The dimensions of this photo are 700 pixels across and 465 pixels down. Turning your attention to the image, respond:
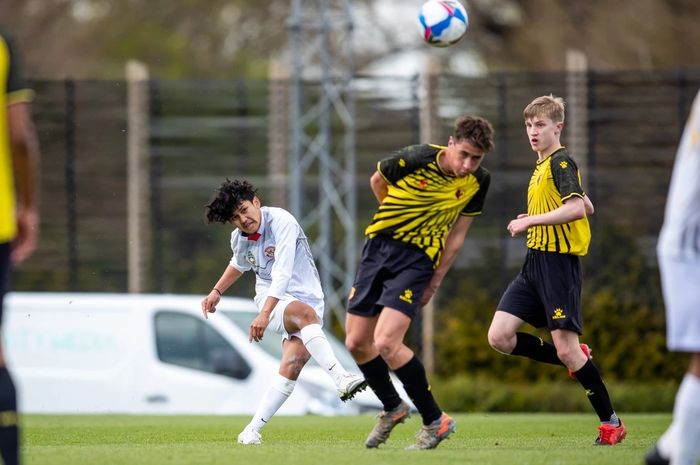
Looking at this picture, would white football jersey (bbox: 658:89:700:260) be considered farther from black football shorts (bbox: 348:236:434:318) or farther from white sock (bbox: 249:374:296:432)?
white sock (bbox: 249:374:296:432)

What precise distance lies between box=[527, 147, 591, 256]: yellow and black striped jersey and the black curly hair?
75.4 inches

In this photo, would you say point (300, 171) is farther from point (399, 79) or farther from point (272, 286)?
point (272, 286)

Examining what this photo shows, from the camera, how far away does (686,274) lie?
18.5 feet

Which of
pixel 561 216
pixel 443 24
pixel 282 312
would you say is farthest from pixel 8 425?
pixel 443 24

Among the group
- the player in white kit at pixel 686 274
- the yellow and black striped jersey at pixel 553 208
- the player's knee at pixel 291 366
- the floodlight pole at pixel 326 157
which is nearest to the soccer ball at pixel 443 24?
the yellow and black striped jersey at pixel 553 208

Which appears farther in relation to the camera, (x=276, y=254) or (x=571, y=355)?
(x=571, y=355)

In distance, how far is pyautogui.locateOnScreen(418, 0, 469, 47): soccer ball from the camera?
10250 mm

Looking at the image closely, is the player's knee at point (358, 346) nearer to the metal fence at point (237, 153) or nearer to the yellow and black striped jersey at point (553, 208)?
the yellow and black striped jersey at point (553, 208)

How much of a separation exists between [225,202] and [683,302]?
378 cm

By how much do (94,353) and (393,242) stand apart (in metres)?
9.02

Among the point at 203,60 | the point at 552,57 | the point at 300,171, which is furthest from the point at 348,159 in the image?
the point at 203,60

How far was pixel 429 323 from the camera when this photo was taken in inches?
840

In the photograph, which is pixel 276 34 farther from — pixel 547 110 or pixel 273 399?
pixel 273 399

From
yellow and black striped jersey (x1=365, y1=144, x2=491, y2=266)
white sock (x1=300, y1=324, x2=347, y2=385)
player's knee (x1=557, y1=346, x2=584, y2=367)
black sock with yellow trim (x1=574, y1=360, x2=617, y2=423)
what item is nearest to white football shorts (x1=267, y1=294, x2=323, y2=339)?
white sock (x1=300, y1=324, x2=347, y2=385)
